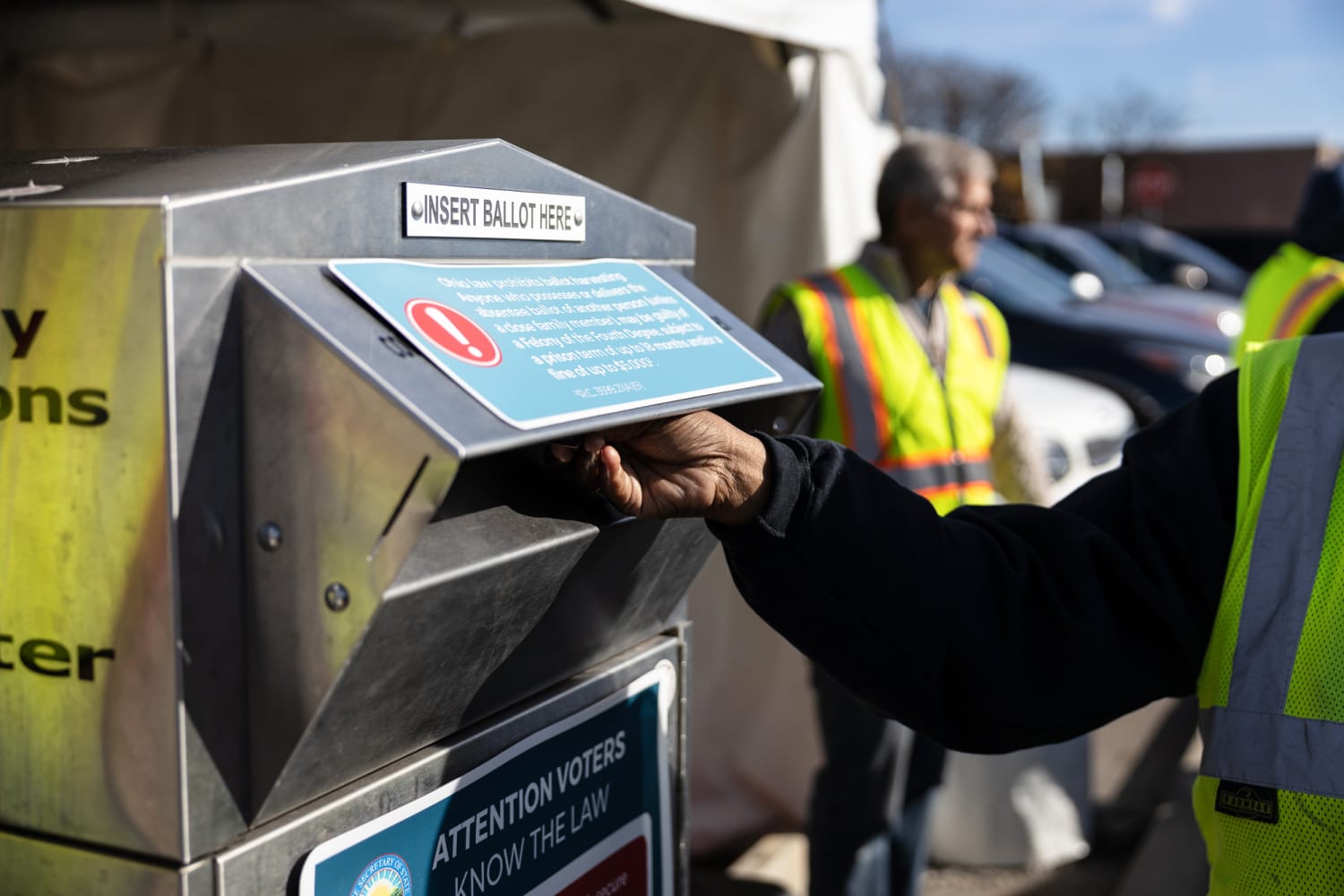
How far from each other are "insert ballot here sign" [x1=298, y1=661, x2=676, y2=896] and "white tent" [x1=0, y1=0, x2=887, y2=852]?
190 centimetres

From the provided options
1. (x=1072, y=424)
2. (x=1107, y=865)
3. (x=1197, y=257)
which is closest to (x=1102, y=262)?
(x=1197, y=257)

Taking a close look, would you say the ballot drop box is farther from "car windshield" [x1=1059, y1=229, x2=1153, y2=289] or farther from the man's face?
"car windshield" [x1=1059, y1=229, x2=1153, y2=289]

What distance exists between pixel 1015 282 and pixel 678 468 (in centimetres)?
792

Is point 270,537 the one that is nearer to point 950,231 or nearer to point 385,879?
point 385,879

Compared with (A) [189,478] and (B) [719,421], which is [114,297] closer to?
(A) [189,478]

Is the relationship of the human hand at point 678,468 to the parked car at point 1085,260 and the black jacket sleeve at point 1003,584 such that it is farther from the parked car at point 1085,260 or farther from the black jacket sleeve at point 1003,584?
the parked car at point 1085,260

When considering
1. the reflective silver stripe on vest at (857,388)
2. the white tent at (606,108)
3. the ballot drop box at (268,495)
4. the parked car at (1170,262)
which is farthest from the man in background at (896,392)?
the parked car at (1170,262)

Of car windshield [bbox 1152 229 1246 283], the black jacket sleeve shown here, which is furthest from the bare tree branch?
the black jacket sleeve

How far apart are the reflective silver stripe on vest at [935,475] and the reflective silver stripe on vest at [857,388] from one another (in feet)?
0.21

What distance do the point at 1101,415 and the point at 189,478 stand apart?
4.37 metres

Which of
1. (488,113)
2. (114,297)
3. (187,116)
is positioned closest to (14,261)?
(114,297)

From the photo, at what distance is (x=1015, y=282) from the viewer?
346 inches

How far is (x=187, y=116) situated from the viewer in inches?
151

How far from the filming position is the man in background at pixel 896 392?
2852mm
